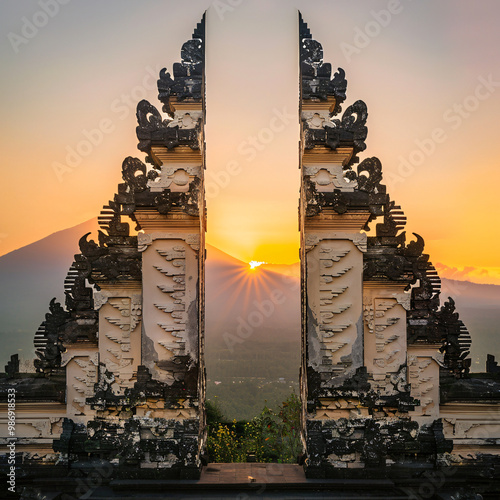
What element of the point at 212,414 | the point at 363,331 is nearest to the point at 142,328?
the point at 363,331

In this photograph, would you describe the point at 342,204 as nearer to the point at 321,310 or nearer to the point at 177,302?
the point at 321,310

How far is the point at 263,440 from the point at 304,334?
300 inches

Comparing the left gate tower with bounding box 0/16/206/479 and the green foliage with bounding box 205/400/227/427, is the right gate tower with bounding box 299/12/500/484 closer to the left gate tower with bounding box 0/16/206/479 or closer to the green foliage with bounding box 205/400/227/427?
the left gate tower with bounding box 0/16/206/479

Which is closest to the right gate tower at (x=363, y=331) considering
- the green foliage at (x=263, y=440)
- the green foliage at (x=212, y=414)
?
the green foliage at (x=263, y=440)

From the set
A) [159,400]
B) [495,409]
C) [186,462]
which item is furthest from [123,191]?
[495,409]

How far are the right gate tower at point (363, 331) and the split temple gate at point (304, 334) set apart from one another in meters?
0.02

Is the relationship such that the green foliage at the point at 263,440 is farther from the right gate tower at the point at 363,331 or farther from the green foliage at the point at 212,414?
the right gate tower at the point at 363,331

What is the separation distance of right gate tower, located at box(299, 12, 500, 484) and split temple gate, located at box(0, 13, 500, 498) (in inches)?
0.9

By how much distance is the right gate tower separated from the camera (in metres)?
7.75

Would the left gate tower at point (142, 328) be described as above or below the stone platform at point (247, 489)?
above

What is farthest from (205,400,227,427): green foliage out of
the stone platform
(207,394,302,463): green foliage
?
the stone platform

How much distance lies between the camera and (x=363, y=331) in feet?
26.6

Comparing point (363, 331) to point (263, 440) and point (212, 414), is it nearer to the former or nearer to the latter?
point (263, 440)

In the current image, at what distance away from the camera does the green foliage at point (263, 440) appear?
41.7ft
